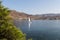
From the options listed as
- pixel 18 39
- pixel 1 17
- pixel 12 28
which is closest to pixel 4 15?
pixel 1 17

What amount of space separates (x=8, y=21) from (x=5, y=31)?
1.51 feet

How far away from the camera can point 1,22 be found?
7281 mm

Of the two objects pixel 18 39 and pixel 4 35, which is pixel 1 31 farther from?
pixel 18 39

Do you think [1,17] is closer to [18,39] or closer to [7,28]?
[7,28]

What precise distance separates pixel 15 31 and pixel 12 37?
0.30 metres

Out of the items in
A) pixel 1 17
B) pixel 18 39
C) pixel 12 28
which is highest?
pixel 1 17

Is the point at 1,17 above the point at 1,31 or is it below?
above

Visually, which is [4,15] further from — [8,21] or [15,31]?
[15,31]

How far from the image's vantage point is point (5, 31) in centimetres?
724

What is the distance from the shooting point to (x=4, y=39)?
7.17 metres

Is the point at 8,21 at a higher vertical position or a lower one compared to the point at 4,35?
higher

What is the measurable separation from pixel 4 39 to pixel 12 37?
1.19ft

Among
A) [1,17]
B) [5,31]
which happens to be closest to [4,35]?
[5,31]

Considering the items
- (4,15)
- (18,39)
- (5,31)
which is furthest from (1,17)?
(18,39)
